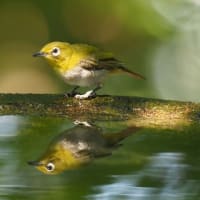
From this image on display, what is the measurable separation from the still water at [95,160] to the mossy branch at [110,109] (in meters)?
0.08

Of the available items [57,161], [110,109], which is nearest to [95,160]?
[57,161]

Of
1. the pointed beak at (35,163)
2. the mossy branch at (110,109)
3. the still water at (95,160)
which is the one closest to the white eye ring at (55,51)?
the mossy branch at (110,109)

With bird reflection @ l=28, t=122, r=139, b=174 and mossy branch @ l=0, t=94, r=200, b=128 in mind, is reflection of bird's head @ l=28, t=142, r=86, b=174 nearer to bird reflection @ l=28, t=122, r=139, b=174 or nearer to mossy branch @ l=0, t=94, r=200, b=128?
bird reflection @ l=28, t=122, r=139, b=174

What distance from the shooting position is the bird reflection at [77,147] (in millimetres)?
1751

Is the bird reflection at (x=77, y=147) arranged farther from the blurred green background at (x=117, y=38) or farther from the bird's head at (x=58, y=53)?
the blurred green background at (x=117, y=38)

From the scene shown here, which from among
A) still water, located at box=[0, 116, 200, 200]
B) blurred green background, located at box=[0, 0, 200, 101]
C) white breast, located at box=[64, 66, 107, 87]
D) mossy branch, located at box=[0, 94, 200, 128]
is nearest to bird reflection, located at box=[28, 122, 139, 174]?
still water, located at box=[0, 116, 200, 200]

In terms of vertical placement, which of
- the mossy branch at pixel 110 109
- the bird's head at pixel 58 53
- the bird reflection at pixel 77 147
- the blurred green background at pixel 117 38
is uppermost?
the blurred green background at pixel 117 38

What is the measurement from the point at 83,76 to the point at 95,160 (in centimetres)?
117

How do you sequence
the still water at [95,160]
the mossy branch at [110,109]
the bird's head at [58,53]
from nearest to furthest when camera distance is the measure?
1. the still water at [95,160]
2. the mossy branch at [110,109]
3. the bird's head at [58,53]

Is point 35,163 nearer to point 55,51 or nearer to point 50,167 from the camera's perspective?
point 50,167

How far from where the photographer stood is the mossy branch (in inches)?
94.1

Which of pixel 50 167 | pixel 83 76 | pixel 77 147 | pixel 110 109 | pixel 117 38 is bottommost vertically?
pixel 50 167

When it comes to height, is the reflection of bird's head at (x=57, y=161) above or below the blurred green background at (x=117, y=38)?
below

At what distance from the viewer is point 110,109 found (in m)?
2.51
